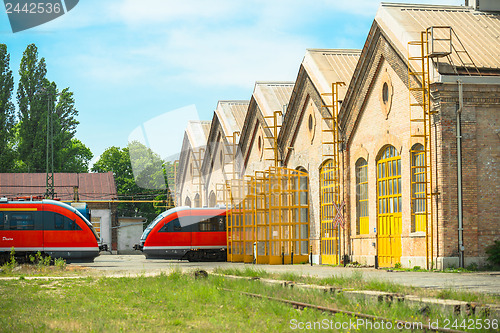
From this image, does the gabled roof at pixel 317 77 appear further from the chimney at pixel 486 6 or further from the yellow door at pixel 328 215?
the chimney at pixel 486 6

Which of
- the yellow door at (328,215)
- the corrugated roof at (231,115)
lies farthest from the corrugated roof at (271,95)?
the yellow door at (328,215)

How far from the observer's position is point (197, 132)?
59.1 m

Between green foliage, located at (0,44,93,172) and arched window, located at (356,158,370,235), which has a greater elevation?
green foliage, located at (0,44,93,172)

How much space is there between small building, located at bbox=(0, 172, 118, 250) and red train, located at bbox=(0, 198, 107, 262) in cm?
2520

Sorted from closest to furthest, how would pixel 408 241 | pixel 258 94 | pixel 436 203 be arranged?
pixel 436 203, pixel 408 241, pixel 258 94

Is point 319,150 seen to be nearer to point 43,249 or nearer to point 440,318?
point 43,249

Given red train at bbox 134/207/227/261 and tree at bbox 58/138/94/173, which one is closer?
red train at bbox 134/207/227/261

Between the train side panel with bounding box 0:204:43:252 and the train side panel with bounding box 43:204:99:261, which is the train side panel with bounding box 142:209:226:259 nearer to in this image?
the train side panel with bounding box 43:204:99:261

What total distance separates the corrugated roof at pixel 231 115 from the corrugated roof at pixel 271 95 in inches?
258

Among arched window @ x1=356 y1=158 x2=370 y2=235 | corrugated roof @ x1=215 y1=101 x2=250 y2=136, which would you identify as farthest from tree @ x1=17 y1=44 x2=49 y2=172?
arched window @ x1=356 y1=158 x2=370 y2=235

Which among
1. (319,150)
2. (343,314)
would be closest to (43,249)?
(319,150)

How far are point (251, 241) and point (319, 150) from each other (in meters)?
6.73

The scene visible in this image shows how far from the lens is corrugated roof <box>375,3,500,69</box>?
2416 centimetres

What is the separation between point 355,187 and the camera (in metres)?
28.6
